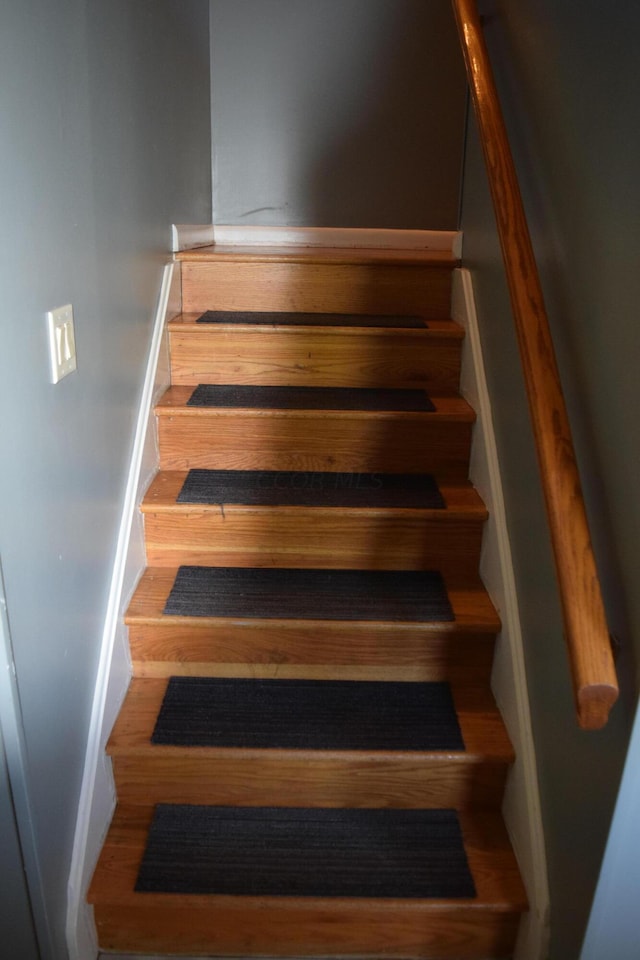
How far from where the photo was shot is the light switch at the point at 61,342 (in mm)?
1161

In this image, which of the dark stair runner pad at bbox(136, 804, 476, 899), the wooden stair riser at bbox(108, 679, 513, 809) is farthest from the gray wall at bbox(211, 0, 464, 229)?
the dark stair runner pad at bbox(136, 804, 476, 899)

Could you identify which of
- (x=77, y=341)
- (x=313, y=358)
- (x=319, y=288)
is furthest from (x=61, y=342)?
(x=319, y=288)

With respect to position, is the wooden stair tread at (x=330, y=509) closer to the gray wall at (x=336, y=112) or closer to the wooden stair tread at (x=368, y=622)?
the wooden stair tread at (x=368, y=622)

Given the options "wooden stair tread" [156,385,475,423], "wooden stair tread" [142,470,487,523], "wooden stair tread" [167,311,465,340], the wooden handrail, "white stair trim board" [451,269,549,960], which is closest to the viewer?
the wooden handrail

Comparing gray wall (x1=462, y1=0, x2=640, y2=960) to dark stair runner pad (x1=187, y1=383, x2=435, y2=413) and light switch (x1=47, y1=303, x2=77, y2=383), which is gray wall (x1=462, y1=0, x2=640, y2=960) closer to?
dark stair runner pad (x1=187, y1=383, x2=435, y2=413)

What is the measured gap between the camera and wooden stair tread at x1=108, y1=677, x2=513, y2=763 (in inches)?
57.2

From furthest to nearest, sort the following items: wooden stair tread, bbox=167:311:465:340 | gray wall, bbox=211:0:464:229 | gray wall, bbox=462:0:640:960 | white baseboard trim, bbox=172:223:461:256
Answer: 1. white baseboard trim, bbox=172:223:461:256
2. gray wall, bbox=211:0:464:229
3. wooden stair tread, bbox=167:311:465:340
4. gray wall, bbox=462:0:640:960

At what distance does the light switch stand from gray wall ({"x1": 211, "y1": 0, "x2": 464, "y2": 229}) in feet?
6.72

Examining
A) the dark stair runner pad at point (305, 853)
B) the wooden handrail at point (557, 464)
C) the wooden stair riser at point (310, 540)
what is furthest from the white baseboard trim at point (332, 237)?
the dark stair runner pad at point (305, 853)

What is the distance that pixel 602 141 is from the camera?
3.86ft

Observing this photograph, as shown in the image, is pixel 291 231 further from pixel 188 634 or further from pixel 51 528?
pixel 51 528

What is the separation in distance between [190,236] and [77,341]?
1323 millimetres

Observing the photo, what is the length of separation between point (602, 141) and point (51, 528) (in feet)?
3.62

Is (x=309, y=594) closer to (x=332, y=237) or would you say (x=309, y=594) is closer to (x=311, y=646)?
(x=311, y=646)
